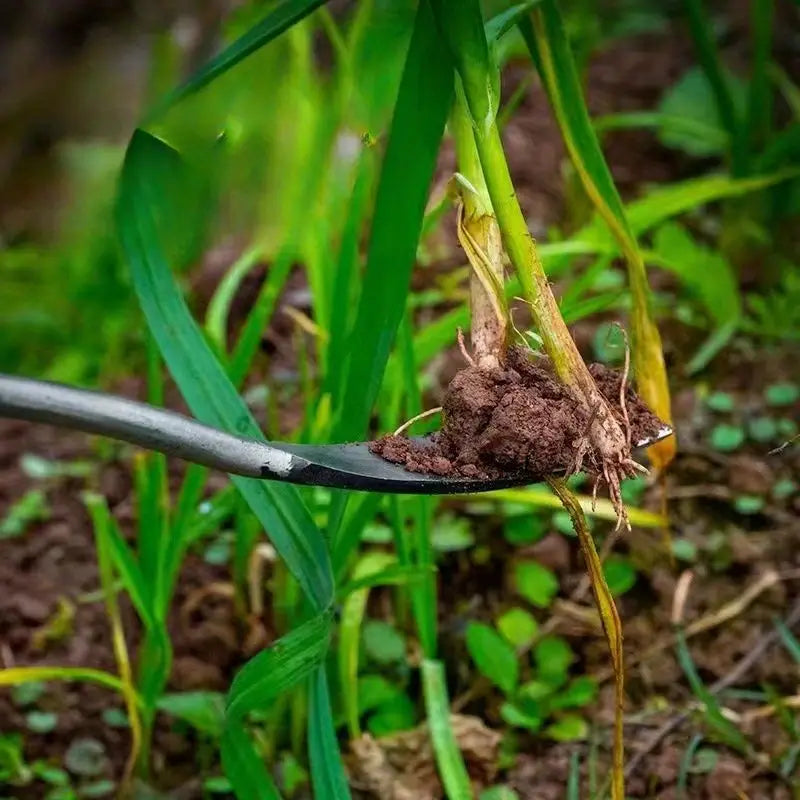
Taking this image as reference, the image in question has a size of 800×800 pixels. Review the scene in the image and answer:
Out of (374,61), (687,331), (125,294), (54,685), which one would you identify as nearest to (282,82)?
(374,61)

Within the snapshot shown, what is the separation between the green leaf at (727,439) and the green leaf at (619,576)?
0.69ft

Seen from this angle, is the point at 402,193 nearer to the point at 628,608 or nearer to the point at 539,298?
the point at 539,298

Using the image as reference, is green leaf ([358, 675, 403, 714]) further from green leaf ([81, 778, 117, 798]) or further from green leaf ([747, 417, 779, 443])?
green leaf ([747, 417, 779, 443])

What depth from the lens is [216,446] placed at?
1.75 ft

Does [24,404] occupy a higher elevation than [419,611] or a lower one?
higher

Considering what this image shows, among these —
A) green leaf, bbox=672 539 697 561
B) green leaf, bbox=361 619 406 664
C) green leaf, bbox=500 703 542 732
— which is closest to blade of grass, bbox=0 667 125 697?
green leaf, bbox=361 619 406 664

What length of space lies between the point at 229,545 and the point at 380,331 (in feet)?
1.61

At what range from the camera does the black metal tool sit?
1.57 feet

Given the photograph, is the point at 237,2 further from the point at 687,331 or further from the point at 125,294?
the point at 687,331

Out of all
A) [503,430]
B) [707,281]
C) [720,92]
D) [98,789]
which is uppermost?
A: [720,92]

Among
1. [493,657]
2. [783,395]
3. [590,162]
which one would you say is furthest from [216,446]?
[783,395]

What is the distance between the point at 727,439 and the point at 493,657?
0.41 metres

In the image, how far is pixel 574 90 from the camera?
28.6 inches

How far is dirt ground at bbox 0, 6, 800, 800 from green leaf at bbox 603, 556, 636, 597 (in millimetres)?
20
